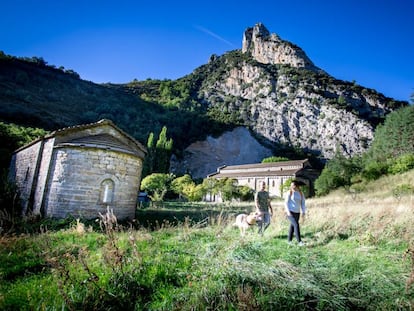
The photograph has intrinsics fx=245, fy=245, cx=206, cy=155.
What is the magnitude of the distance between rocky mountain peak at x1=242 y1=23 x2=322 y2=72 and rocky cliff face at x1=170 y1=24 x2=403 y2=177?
0.38m

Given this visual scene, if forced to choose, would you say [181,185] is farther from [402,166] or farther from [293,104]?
[293,104]

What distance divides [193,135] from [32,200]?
49106mm

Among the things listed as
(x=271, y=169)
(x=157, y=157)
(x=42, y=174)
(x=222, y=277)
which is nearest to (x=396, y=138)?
(x=271, y=169)

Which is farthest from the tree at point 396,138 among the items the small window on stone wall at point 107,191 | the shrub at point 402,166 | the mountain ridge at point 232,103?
the small window on stone wall at point 107,191

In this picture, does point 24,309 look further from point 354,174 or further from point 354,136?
point 354,136

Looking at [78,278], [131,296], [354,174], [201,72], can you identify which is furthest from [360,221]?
[201,72]

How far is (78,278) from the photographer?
389 centimetres

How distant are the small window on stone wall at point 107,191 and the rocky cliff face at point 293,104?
140ft

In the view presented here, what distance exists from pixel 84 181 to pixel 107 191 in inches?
45.6

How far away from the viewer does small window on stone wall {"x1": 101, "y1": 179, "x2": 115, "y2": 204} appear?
11.8 meters

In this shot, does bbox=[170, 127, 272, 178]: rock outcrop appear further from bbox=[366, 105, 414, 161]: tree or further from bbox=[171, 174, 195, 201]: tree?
bbox=[366, 105, 414, 161]: tree

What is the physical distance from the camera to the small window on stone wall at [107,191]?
38.9ft

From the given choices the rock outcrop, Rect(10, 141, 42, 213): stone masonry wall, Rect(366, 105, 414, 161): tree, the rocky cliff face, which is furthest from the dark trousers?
the rocky cliff face

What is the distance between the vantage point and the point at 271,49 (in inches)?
3866
